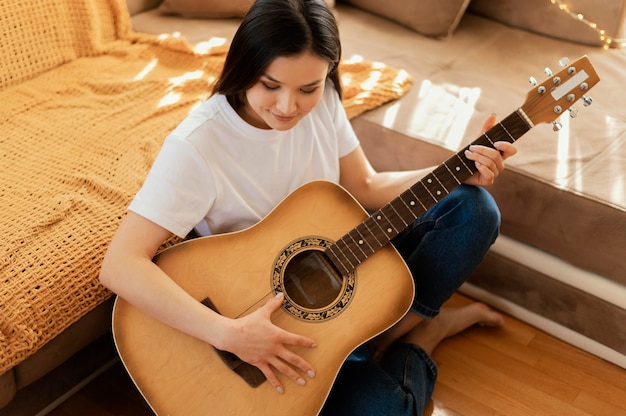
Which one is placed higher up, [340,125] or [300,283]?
[340,125]

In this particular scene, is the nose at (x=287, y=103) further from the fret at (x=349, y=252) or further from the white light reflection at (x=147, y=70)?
the white light reflection at (x=147, y=70)

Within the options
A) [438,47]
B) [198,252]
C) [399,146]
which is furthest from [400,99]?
[198,252]

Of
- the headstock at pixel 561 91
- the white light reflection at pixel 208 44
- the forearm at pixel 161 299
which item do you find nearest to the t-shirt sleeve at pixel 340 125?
the headstock at pixel 561 91

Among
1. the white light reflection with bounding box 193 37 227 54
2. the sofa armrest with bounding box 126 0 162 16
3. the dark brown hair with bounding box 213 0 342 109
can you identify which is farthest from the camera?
the sofa armrest with bounding box 126 0 162 16

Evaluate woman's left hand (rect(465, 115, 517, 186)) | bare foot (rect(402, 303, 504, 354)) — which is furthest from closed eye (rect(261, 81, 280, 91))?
bare foot (rect(402, 303, 504, 354))

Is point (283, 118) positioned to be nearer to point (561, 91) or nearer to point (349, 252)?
point (349, 252)

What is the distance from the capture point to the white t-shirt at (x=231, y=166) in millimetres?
1235

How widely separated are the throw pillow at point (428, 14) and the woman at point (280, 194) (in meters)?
0.84

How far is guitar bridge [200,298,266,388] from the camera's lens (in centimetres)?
120

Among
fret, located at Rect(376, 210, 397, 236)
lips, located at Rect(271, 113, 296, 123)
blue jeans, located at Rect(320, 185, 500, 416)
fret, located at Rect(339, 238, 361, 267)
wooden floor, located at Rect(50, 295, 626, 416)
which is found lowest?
wooden floor, located at Rect(50, 295, 626, 416)

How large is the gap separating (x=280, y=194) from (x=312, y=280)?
0.21m

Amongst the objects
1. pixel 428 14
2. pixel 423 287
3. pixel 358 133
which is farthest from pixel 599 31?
pixel 423 287

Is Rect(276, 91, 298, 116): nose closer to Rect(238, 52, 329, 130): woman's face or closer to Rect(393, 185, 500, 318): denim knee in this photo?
Rect(238, 52, 329, 130): woman's face

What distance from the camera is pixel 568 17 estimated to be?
6.81 ft
